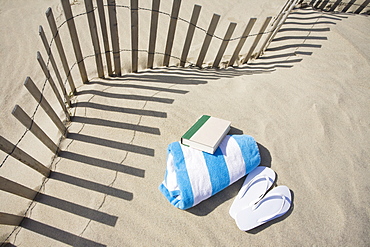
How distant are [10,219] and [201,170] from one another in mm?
1592

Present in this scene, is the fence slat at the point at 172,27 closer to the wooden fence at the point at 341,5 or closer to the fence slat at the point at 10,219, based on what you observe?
the fence slat at the point at 10,219

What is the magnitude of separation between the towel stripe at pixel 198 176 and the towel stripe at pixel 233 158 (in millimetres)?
231

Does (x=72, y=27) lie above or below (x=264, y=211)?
above

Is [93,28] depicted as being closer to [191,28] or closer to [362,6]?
[191,28]

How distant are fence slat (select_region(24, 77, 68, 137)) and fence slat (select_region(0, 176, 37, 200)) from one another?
66cm

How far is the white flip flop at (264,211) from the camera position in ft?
6.15

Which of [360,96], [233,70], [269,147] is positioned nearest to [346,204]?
[269,147]

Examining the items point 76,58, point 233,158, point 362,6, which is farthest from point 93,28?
point 362,6

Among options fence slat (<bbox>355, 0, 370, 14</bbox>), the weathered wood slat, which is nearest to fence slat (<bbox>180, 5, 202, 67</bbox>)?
the weathered wood slat

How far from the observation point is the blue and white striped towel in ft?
6.24

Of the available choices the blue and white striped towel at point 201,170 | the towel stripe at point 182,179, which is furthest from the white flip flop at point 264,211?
the towel stripe at point 182,179

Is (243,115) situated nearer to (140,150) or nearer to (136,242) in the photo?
(140,150)

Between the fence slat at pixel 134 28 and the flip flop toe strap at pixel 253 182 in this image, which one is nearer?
the flip flop toe strap at pixel 253 182

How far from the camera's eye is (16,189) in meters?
1.74
